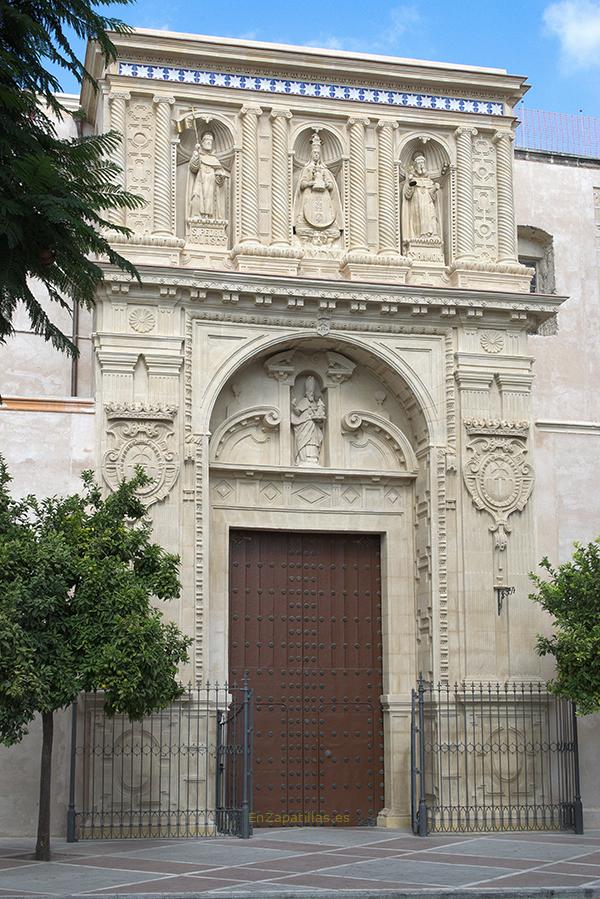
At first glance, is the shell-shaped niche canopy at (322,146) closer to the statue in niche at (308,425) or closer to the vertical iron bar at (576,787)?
the statue in niche at (308,425)

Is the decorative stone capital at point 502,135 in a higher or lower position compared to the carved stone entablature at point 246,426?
higher

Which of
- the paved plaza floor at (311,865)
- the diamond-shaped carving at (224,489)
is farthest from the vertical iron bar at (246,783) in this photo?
the diamond-shaped carving at (224,489)

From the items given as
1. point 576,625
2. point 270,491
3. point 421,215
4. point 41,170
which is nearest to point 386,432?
point 270,491

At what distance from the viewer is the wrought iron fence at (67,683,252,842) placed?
58.7 feet

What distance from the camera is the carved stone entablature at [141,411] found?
19.1 meters

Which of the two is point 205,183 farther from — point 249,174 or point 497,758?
point 497,758

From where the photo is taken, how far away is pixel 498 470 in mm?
20312

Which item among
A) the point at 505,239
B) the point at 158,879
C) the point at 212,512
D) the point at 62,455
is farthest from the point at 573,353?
the point at 158,879

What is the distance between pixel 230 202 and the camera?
2073 centimetres

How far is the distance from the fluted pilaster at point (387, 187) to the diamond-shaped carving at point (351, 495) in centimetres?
378

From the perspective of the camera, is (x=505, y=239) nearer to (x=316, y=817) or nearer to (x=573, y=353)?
(x=573, y=353)

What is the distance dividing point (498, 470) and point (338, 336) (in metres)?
3.16

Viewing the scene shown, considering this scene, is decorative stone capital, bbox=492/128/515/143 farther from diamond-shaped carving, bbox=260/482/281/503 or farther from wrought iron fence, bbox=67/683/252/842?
wrought iron fence, bbox=67/683/252/842

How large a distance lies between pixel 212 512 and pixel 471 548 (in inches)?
153
